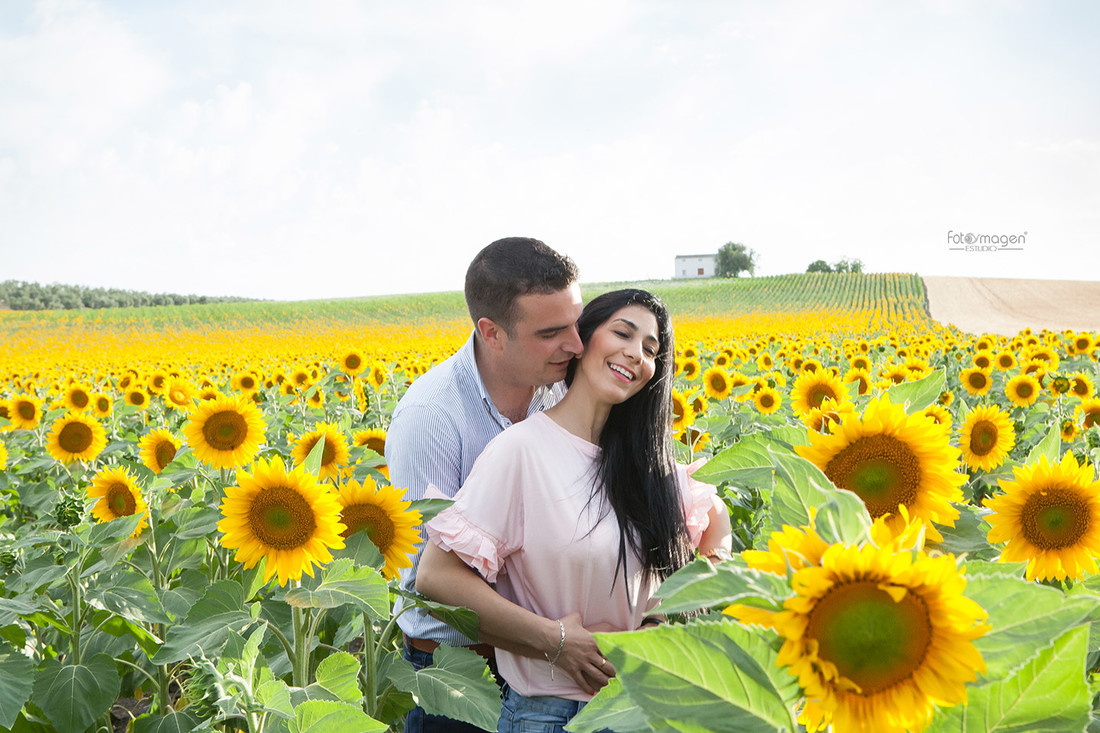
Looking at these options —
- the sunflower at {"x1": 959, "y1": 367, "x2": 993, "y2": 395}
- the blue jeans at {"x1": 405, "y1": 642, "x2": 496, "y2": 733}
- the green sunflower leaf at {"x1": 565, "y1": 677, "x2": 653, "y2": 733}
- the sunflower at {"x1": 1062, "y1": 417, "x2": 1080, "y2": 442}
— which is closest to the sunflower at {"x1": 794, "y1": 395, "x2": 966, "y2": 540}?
the green sunflower leaf at {"x1": 565, "y1": 677, "x2": 653, "y2": 733}

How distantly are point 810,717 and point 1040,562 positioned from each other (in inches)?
45.5

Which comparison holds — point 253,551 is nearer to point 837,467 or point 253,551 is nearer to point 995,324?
point 837,467

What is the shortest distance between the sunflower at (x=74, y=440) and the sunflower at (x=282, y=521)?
3.84 metres

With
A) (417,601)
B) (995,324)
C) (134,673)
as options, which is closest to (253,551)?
(417,601)

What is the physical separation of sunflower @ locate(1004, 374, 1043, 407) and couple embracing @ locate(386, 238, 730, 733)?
4.53m

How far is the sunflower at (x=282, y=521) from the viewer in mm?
1956

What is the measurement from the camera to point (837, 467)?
1354 mm

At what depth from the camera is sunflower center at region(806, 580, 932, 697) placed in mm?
696

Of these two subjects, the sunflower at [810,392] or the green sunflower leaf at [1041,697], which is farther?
the sunflower at [810,392]

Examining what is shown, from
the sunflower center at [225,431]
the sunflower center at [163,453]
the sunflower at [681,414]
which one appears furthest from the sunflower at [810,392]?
the sunflower center at [163,453]

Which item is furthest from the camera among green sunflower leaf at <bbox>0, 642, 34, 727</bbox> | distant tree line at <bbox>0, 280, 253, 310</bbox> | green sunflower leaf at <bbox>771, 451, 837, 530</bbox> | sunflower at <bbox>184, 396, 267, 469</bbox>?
distant tree line at <bbox>0, 280, 253, 310</bbox>

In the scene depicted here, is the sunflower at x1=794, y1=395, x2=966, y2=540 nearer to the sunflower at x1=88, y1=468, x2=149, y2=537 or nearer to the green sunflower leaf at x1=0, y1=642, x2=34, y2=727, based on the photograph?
the green sunflower leaf at x1=0, y1=642, x2=34, y2=727

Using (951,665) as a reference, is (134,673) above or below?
below

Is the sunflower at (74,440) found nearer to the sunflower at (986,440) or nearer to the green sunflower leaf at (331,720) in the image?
the green sunflower leaf at (331,720)
